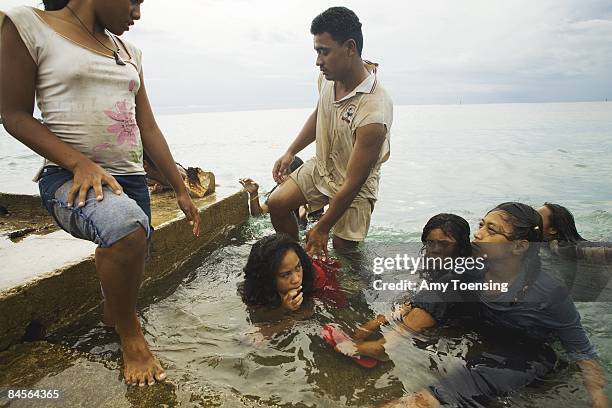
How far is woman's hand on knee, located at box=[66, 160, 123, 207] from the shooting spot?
156 centimetres

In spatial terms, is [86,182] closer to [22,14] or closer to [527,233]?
[22,14]

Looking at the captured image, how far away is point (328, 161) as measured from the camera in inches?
137

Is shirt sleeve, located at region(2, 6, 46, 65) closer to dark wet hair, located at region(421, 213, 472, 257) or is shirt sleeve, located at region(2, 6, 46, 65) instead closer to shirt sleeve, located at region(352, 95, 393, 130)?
shirt sleeve, located at region(352, 95, 393, 130)

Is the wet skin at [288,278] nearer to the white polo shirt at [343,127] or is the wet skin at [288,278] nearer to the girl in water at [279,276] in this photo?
the girl in water at [279,276]

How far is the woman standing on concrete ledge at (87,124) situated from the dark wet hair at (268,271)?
41.4 inches

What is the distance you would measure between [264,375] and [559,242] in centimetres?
280

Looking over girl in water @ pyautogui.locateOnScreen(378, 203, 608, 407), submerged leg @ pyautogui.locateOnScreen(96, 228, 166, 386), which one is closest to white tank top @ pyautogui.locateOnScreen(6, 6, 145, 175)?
submerged leg @ pyautogui.locateOnScreen(96, 228, 166, 386)

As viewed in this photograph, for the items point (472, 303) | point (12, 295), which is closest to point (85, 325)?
point (12, 295)

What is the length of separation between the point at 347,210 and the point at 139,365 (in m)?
2.04

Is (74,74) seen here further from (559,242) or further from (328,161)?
(559,242)

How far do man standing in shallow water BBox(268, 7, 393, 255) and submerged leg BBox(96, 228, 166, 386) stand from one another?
4.41 ft

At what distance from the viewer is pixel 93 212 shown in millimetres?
1561

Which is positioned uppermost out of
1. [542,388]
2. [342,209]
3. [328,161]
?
[328,161]

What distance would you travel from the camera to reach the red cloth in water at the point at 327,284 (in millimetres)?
3094
